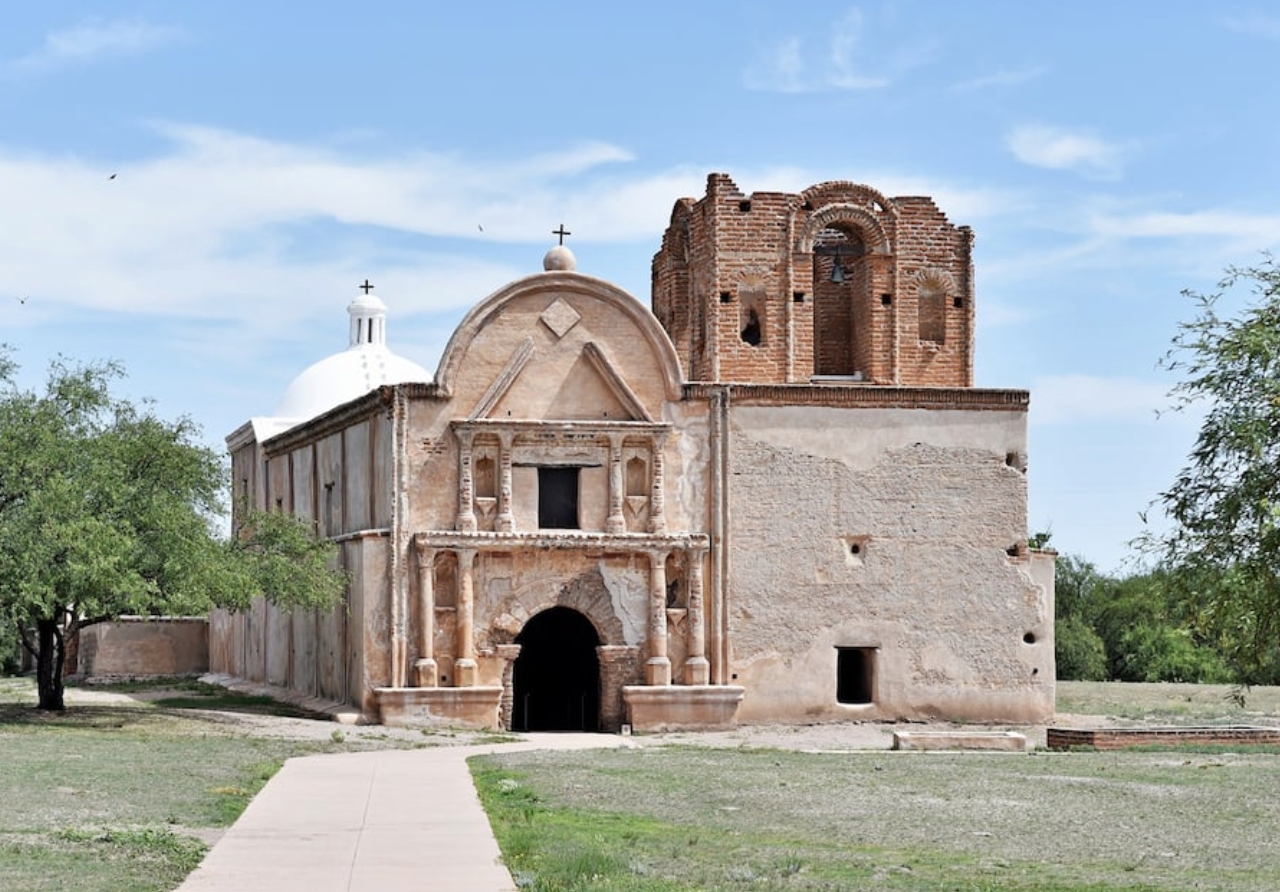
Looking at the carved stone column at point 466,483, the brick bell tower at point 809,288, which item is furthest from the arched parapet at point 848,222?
the carved stone column at point 466,483

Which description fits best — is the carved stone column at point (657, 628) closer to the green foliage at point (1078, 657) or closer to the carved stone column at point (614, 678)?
the carved stone column at point (614, 678)

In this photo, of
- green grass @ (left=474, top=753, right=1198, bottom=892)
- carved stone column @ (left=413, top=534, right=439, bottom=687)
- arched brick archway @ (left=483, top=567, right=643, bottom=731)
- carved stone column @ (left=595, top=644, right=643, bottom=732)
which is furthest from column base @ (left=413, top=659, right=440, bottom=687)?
green grass @ (left=474, top=753, right=1198, bottom=892)

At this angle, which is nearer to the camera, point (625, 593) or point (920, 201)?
point (625, 593)

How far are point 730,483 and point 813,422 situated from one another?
1.74 m

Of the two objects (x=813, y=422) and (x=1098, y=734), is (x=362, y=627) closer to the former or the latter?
(x=813, y=422)

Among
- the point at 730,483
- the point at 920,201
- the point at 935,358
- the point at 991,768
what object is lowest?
the point at 991,768

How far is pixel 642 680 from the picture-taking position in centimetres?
3055

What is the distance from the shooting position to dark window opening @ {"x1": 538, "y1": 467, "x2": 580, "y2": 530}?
30703 mm

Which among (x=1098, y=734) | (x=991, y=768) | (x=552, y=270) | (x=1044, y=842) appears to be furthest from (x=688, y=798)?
(x=552, y=270)

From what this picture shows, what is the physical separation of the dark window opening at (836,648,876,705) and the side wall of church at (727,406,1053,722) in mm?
53

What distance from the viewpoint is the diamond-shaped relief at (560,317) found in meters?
30.7

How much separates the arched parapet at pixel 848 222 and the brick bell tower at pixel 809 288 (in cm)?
2

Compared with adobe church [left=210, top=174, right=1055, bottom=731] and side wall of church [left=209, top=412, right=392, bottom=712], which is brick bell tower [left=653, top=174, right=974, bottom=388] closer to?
adobe church [left=210, top=174, right=1055, bottom=731]

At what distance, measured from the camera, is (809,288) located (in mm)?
32656
